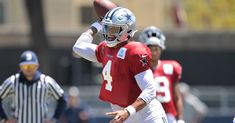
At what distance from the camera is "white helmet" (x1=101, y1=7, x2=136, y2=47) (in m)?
7.54

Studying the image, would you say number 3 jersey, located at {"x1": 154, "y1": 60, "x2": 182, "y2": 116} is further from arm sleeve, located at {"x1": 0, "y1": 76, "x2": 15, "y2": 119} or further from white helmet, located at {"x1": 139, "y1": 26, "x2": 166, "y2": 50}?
arm sleeve, located at {"x1": 0, "y1": 76, "x2": 15, "y2": 119}

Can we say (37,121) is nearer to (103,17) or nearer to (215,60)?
(103,17)

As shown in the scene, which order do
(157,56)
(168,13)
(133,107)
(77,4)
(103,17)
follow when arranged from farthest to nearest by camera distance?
(168,13)
(77,4)
(157,56)
(103,17)
(133,107)

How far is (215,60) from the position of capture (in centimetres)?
2986

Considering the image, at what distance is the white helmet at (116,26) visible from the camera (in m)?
7.54

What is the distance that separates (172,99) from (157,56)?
538 mm

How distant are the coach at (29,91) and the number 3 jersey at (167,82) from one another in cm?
117

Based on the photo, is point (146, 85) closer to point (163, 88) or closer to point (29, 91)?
point (163, 88)

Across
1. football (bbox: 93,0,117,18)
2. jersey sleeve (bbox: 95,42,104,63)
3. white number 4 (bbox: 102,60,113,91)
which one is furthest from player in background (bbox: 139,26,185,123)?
white number 4 (bbox: 102,60,113,91)

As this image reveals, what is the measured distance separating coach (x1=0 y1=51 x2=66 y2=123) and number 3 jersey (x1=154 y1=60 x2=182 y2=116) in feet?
3.83

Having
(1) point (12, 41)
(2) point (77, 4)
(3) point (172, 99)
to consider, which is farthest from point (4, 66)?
(3) point (172, 99)

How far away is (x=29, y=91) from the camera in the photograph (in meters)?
10.3

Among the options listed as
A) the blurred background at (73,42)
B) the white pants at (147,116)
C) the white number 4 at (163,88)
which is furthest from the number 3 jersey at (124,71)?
the blurred background at (73,42)

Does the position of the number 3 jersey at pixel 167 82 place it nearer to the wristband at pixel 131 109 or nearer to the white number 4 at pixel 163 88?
the white number 4 at pixel 163 88
